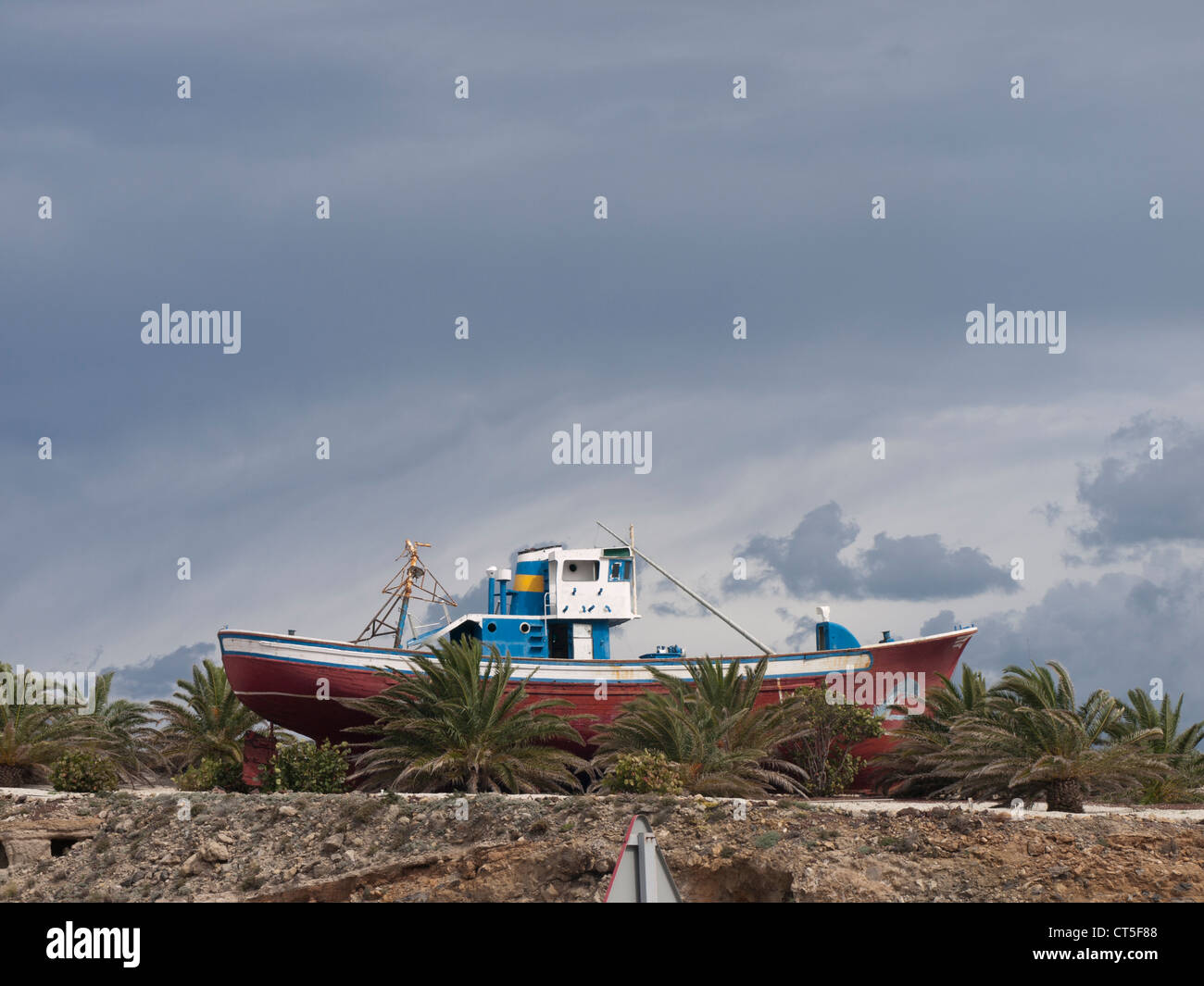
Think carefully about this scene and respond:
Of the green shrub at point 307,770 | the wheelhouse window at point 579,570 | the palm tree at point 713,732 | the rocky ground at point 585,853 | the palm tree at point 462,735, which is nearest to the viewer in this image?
the rocky ground at point 585,853

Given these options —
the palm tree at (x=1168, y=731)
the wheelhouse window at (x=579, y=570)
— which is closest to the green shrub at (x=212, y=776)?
the wheelhouse window at (x=579, y=570)

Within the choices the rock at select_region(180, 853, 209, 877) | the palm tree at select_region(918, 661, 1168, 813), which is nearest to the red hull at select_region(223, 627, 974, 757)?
the palm tree at select_region(918, 661, 1168, 813)

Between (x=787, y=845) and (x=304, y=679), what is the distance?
17909mm

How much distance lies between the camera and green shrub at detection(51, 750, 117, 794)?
92.3 ft

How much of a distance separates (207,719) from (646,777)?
18.4m

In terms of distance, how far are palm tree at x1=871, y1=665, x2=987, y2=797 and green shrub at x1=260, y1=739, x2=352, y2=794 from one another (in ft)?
44.1

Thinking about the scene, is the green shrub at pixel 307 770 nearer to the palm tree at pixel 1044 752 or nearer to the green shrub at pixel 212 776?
the green shrub at pixel 212 776

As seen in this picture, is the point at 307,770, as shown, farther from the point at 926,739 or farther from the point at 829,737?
the point at 926,739

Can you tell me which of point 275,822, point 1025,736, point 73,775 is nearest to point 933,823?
point 1025,736

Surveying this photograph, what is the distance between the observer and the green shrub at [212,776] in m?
32.3

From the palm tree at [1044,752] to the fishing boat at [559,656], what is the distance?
226 inches

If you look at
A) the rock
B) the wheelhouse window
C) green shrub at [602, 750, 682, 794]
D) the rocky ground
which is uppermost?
the wheelhouse window

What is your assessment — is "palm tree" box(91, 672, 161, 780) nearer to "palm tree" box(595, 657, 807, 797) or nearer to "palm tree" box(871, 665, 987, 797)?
"palm tree" box(595, 657, 807, 797)
